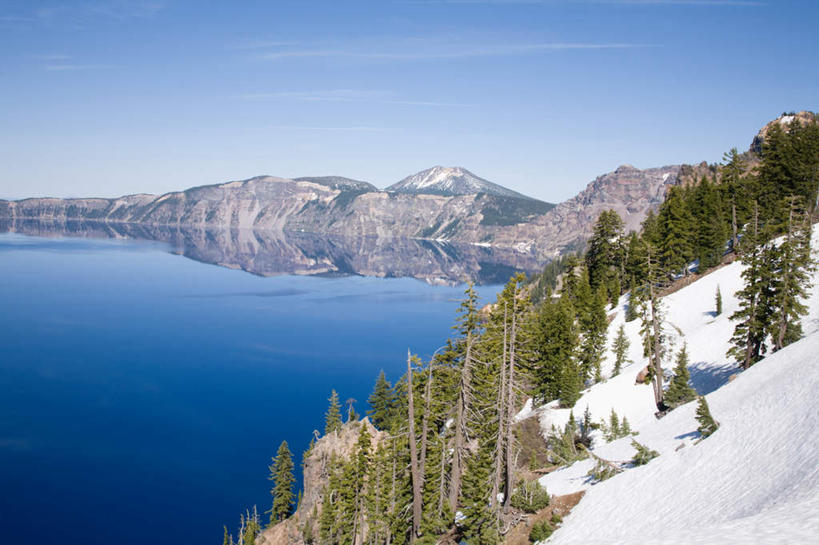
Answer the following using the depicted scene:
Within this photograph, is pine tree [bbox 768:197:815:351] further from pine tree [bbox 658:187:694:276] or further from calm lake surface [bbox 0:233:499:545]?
calm lake surface [bbox 0:233:499:545]

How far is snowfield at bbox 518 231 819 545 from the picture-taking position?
13.0m

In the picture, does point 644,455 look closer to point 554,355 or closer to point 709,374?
point 709,374

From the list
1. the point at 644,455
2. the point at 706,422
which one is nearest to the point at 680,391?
the point at 644,455

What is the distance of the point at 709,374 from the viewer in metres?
38.8

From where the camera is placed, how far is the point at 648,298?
1348 inches

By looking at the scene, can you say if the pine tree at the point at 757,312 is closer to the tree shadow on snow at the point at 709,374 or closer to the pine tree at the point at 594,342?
the tree shadow on snow at the point at 709,374

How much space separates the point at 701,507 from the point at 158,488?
53.7 meters

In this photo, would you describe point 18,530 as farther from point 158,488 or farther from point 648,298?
point 648,298

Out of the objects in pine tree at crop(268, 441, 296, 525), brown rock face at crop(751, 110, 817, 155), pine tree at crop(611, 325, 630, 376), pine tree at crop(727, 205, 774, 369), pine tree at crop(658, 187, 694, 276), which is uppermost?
brown rock face at crop(751, 110, 817, 155)

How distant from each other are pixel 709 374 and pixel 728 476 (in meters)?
24.0

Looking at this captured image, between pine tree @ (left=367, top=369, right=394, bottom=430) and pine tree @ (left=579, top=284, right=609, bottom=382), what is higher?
pine tree @ (left=579, top=284, right=609, bottom=382)

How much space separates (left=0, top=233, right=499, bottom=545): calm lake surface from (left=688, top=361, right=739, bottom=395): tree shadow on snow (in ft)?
139

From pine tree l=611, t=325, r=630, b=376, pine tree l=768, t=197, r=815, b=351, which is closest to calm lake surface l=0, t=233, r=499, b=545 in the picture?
pine tree l=611, t=325, r=630, b=376

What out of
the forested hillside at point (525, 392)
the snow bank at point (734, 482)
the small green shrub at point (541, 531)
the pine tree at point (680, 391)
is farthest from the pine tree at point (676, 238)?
the small green shrub at point (541, 531)
